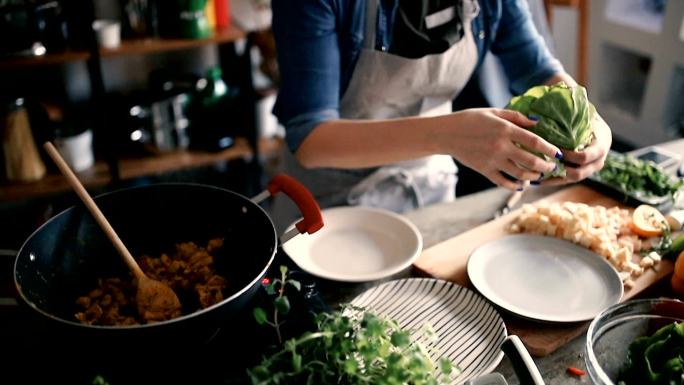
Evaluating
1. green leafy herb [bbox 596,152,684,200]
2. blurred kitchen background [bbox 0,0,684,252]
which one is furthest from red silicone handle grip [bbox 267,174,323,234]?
blurred kitchen background [bbox 0,0,684,252]

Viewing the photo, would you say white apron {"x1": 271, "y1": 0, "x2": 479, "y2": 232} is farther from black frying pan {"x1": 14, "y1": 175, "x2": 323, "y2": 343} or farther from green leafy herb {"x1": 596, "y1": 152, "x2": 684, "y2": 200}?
black frying pan {"x1": 14, "y1": 175, "x2": 323, "y2": 343}

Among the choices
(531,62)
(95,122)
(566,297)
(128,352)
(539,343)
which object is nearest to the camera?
(128,352)

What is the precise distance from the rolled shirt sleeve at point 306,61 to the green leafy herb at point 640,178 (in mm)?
652

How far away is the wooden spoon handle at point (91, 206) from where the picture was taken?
0.92 meters

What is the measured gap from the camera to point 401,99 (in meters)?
1.52

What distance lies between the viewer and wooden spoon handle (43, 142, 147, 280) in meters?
0.92

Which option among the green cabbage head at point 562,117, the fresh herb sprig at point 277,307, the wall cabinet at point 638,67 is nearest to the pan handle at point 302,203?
the fresh herb sprig at point 277,307

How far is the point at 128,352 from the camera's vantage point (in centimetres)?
77

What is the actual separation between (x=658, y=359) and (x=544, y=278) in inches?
11.3

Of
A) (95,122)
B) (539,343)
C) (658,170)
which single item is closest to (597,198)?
(658,170)

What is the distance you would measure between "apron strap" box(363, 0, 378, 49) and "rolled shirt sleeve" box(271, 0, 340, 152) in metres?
0.09

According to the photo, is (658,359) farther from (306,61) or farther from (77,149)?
(77,149)

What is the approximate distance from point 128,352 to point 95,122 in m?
2.08

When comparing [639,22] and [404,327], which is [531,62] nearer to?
[404,327]
